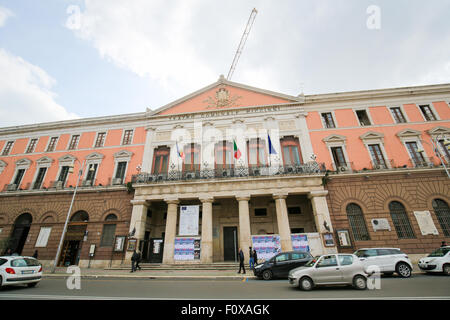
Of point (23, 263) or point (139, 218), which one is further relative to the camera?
point (139, 218)

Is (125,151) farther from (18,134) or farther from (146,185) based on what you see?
(18,134)

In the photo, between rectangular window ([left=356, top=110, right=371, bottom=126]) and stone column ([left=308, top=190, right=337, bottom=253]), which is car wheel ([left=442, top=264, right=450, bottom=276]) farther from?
rectangular window ([left=356, top=110, right=371, bottom=126])

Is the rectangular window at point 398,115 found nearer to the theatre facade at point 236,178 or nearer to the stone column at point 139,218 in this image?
the theatre facade at point 236,178

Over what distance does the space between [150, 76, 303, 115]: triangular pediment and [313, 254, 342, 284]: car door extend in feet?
55.1

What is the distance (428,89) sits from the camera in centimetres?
1933

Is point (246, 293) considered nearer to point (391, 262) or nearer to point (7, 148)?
point (391, 262)

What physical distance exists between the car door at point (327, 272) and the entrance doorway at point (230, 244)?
35.0ft

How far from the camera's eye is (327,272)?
7863 mm

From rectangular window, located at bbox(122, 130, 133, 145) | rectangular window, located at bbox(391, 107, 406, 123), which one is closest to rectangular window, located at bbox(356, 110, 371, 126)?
rectangular window, located at bbox(391, 107, 406, 123)

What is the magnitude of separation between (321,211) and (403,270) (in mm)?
5982

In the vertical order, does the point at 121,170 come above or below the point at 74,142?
below

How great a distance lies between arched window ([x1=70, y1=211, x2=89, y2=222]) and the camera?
18.8 metres

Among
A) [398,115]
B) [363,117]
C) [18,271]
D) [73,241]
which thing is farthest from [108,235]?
[398,115]
